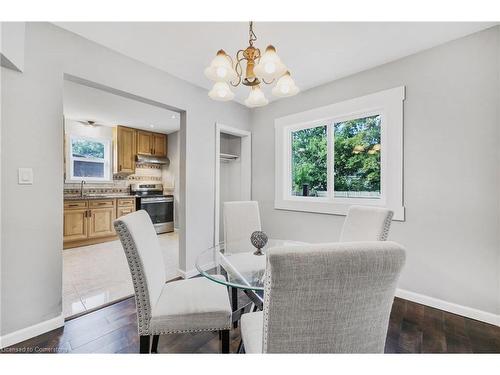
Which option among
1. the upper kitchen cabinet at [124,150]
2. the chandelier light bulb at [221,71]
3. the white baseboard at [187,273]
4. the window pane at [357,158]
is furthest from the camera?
the upper kitchen cabinet at [124,150]

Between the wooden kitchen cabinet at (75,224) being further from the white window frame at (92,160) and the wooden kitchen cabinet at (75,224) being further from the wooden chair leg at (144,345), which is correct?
the wooden chair leg at (144,345)

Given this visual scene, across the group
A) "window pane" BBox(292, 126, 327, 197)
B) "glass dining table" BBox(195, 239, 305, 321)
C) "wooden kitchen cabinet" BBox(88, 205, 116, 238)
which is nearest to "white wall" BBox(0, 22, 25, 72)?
"glass dining table" BBox(195, 239, 305, 321)

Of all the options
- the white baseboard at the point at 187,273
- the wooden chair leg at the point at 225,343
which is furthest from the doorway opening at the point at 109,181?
the wooden chair leg at the point at 225,343

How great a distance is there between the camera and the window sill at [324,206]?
2.34 metres

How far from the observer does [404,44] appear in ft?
6.81

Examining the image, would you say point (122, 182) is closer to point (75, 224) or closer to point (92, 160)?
point (92, 160)

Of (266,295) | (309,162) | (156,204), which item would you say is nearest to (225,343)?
(266,295)

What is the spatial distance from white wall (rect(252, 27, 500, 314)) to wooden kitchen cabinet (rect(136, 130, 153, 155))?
4.77 m

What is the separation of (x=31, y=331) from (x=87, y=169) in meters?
3.94

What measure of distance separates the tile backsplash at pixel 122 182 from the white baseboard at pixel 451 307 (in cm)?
550

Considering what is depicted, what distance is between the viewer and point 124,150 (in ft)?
16.6

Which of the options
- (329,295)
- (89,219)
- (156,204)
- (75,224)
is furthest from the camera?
(156,204)
